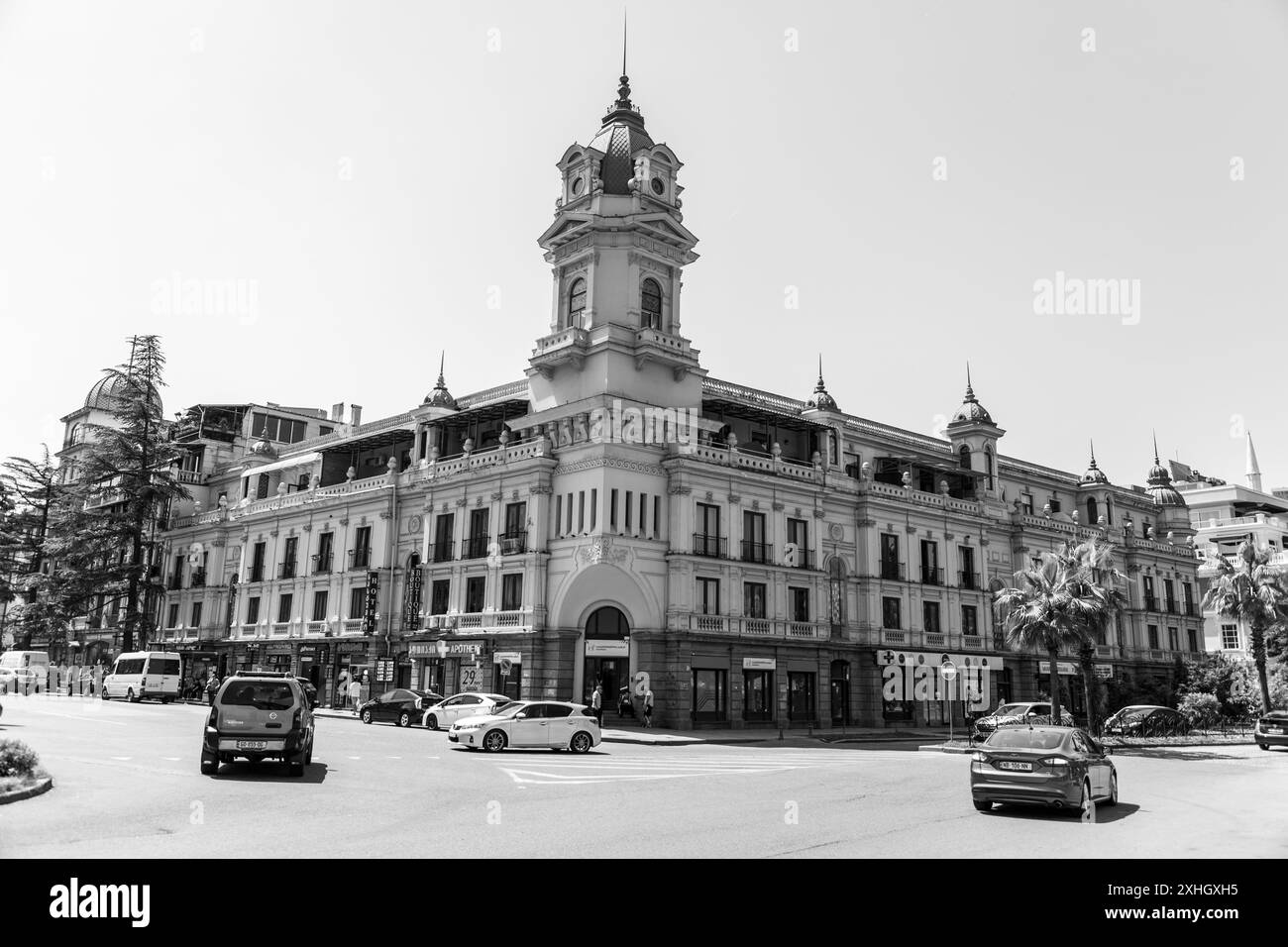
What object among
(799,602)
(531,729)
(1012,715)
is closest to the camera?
(531,729)

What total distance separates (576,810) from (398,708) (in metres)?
26.9

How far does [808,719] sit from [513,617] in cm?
1522

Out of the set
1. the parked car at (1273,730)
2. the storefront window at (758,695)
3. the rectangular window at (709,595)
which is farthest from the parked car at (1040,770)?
the storefront window at (758,695)

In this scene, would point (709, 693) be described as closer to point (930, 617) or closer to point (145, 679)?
point (930, 617)

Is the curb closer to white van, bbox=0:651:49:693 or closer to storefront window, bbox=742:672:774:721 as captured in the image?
storefront window, bbox=742:672:774:721

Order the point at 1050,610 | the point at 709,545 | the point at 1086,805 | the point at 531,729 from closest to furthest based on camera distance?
the point at 1086,805 → the point at 531,729 → the point at 1050,610 → the point at 709,545

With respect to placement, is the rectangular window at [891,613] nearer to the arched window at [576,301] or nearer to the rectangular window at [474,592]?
A: the rectangular window at [474,592]

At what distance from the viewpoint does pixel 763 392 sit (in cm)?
5341

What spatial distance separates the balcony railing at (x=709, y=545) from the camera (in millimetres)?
44531

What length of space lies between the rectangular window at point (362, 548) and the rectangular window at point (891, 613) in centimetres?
2820

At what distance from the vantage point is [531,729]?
28.5 metres

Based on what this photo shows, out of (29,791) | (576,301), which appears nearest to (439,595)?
(576,301)

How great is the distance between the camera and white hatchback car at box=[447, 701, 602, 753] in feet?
92.8
